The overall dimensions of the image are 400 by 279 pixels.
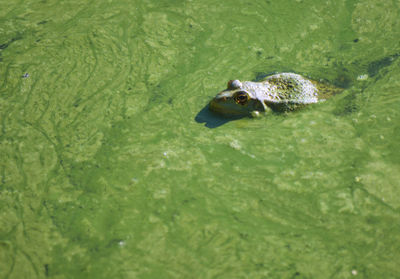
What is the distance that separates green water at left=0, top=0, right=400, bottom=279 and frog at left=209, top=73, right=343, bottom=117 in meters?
0.08

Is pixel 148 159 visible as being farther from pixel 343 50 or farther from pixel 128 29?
pixel 343 50

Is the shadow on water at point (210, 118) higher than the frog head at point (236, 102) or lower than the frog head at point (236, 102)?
lower

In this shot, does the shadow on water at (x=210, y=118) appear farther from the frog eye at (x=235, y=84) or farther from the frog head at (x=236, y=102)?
the frog eye at (x=235, y=84)

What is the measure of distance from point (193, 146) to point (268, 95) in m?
0.67

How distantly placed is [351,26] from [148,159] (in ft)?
7.12

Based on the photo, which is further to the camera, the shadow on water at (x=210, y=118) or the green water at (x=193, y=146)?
the shadow on water at (x=210, y=118)

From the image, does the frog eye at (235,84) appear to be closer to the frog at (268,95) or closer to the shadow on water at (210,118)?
the frog at (268,95)

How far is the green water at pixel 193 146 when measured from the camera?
68.2 inches

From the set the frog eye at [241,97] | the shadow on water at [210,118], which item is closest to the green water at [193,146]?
the shadow on water at [210,118]

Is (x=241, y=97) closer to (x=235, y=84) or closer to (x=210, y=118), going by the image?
(x=235, y=84)

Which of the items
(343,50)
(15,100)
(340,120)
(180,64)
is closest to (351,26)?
(343,50)

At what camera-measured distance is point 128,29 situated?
324 centimetres

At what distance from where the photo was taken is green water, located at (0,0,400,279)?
68.2 inches

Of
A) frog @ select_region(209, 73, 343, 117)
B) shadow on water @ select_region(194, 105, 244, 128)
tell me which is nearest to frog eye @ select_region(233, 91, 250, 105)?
frog @ select_region(209, 73, 343, 117)
